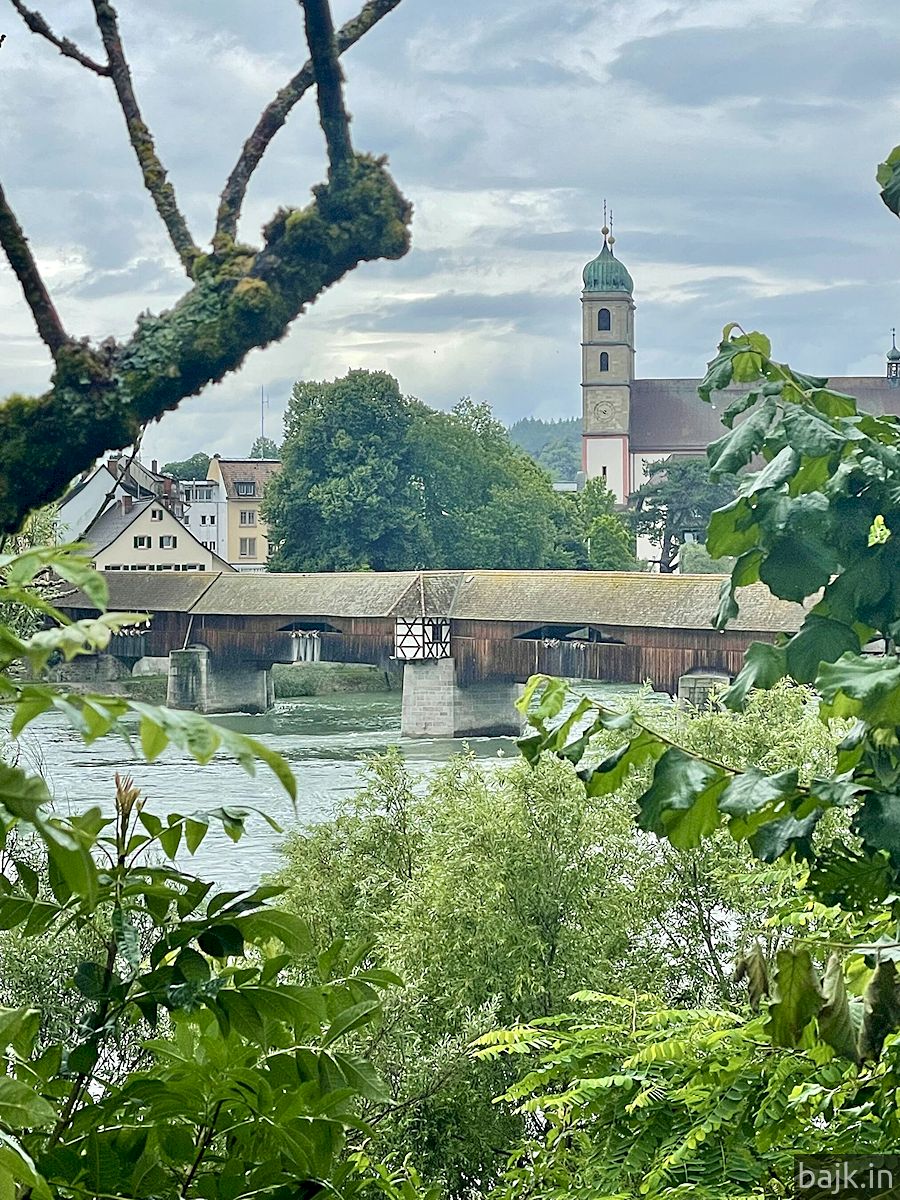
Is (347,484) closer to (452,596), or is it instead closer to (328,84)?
(452,596)

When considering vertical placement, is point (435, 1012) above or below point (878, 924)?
below

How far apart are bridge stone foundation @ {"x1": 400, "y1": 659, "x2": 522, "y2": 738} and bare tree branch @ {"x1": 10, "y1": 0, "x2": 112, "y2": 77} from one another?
16.0 meters

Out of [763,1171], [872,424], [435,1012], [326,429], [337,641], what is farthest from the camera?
[326,429]

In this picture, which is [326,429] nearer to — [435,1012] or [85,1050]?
[435,1012]

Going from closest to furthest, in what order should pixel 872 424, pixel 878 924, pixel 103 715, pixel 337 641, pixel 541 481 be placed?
1. pixel 103 715
2. pixel 872 424
3. pixel 878 924
4. pixel 337 641
5. pixel 541 481

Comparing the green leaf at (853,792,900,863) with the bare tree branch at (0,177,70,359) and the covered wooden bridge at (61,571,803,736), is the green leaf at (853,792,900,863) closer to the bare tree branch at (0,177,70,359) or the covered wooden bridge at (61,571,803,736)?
the bare tree branch at (0,177,70,359)

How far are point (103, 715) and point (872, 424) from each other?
713mm

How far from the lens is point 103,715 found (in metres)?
0.45

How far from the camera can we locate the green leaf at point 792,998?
919 mm

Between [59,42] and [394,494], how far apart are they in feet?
93.1

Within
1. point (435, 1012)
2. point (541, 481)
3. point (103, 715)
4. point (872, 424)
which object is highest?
point (541, 481)

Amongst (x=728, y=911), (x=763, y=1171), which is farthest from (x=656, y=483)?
(x=763, y=1171)

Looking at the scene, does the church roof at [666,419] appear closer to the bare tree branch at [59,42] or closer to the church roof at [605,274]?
the church roof at [605,274]

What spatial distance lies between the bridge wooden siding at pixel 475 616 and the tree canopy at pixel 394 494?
9090mm
